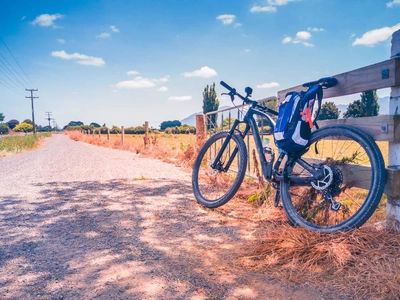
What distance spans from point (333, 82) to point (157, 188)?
3103mm

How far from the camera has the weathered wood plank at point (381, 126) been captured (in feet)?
7.28

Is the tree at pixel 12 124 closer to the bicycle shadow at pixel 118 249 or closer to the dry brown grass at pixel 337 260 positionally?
the bicycle shadow at pixel 118 249

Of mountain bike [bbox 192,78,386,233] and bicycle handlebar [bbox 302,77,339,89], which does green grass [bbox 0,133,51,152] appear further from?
bicycle handlebar [bbox 302,77,339,89]

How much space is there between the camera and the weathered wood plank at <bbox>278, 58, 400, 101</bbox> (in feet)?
7.23

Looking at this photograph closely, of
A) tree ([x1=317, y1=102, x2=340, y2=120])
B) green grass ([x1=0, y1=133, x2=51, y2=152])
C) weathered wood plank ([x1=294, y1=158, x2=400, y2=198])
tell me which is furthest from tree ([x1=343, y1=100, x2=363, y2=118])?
green grass ([x1=0, y1=133, x2=51, y2=152])

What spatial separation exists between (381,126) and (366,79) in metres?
0.43

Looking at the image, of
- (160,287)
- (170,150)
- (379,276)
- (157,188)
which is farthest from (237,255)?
(170,150)

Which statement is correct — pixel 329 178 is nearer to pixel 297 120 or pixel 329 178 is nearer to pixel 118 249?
pixel 297 120

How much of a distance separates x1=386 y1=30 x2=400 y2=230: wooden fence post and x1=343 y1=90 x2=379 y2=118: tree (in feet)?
1.07

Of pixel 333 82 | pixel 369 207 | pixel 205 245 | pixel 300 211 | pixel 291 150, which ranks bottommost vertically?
pixel 205 245

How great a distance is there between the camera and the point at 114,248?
2.40m

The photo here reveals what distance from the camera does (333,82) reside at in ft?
8.59

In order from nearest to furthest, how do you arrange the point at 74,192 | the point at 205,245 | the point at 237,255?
the point at 237,255 → the point at 205,245 → the point at 74,192

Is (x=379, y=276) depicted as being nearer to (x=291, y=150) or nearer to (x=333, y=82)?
(x=291, y=150)
